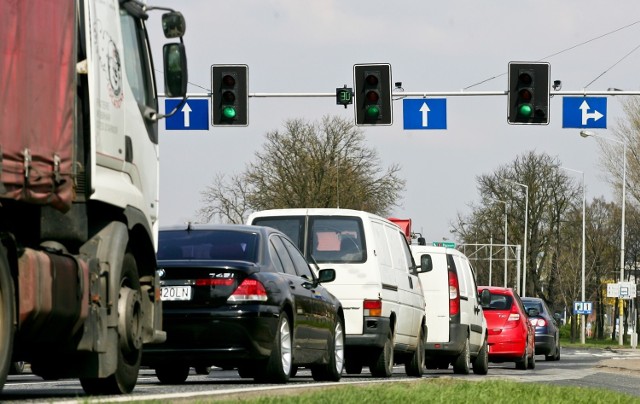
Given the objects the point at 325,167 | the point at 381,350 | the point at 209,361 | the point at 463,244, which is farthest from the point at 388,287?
the point at 463,244

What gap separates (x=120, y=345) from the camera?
11.4 meters

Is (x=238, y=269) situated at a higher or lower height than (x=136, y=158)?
lower

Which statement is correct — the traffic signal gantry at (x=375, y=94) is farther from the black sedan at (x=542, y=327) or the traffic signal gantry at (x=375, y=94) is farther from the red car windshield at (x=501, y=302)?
the black sedan at (x=542, y=327)

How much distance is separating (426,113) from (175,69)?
2137 centimetres

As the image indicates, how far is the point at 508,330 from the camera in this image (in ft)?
95.2

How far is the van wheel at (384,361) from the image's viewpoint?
18906 mm

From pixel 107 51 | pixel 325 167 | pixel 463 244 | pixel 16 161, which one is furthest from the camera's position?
pixel 463 244

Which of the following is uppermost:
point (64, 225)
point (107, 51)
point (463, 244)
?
point (107, 51)

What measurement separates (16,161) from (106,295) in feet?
5.81

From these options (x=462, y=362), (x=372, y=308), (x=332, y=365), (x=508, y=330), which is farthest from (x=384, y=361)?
(x=508, y=330)

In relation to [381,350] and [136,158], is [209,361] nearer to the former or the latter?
[136,158]

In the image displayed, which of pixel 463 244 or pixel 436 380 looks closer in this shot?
pixel 436 380

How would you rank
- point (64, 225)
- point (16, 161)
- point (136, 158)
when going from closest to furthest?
point (16, 161)
point (64, 225)
point (136, 158)

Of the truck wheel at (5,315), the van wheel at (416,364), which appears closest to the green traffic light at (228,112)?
the van wheel at (416,364)
